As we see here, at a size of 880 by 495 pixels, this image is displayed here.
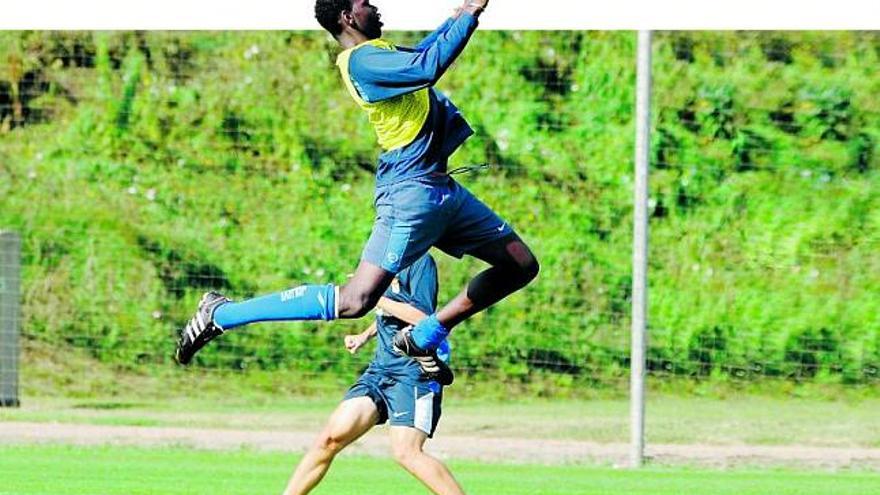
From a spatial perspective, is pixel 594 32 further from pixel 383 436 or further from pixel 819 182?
pixel 383 436

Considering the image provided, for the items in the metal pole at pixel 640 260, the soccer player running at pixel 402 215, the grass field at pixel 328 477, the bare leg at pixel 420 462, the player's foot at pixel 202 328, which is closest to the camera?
the soccer player running at pixel 402 215

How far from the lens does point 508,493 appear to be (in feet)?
39.0

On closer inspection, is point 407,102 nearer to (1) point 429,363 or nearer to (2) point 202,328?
(1) point 429,363

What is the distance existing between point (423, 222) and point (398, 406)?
96 cm

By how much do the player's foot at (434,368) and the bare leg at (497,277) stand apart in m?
0.17

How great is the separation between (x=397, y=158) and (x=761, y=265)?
8380 mm

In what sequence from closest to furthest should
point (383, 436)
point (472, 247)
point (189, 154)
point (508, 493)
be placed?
point (472, 247) → point (508, 493) → point (383, 436) → point (189, 154)

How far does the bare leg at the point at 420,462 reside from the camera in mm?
8852

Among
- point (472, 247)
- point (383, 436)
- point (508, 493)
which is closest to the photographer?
point (472, 247)

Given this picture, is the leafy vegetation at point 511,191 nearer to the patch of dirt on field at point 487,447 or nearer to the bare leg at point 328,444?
the patch of dirt on field at point 487,447

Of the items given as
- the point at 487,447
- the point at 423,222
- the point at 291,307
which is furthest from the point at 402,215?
the point at 487,447

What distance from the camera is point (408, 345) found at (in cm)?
884

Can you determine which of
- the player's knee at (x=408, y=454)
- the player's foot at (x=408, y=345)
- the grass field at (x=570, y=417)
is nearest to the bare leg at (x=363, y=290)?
the player's foot at (x=408, y=345)

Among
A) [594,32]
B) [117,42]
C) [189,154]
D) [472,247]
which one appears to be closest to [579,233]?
[594,32]
